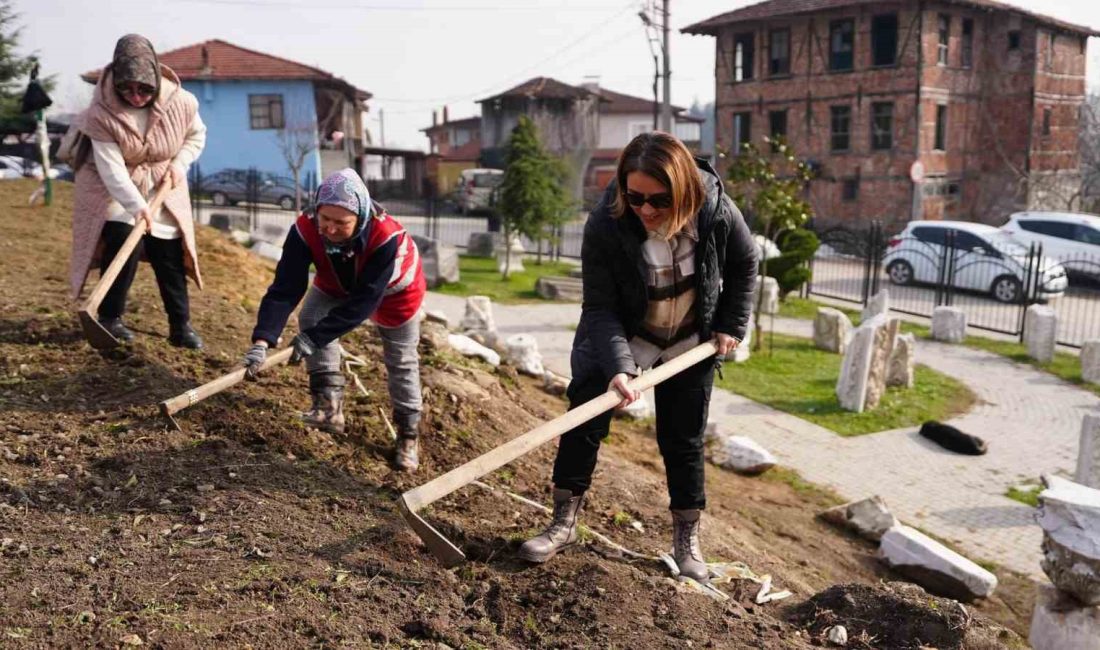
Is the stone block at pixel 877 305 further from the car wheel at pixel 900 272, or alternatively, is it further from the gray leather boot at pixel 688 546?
the gray leather boot at pixel 688 546

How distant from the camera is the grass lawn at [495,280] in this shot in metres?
15.4

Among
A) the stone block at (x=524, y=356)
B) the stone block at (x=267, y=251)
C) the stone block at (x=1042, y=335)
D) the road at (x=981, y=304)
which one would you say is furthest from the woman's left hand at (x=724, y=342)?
the road at (x=981, y=304)

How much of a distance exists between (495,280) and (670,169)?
1403 centimetres

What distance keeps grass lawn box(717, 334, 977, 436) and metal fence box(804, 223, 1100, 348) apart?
4.26 meters

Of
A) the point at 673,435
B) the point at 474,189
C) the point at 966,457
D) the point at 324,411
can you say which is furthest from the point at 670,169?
the point at 474,189

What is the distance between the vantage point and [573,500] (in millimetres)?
3641

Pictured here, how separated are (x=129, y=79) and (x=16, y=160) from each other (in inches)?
1121

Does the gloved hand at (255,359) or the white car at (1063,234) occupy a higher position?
the gloved hand at (255,359)

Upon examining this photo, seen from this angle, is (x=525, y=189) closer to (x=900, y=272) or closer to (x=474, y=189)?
(x=900, y=272)

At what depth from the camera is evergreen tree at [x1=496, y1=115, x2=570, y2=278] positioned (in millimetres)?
18172

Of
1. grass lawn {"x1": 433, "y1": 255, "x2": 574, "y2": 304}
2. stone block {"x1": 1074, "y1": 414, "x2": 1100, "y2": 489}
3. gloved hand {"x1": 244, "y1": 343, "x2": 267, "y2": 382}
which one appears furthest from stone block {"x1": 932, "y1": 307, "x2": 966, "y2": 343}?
gloved hand {"x1": 244, "y1": 343, "x2": 267, "y2": 382}

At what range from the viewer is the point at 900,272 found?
19.0m

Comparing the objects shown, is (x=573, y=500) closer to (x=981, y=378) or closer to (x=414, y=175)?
(x=981, y=378)

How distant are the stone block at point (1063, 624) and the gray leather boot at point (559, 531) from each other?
2265 millimetres
